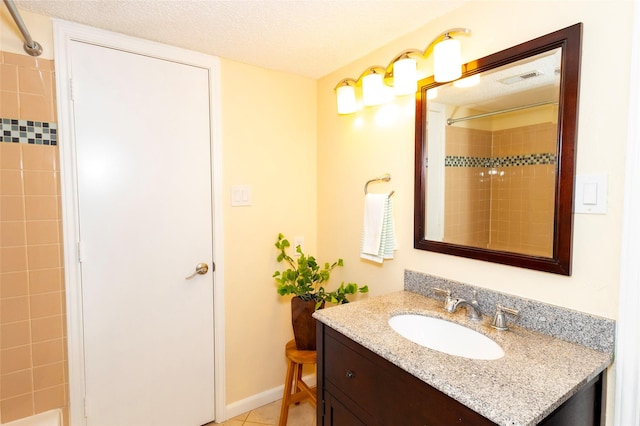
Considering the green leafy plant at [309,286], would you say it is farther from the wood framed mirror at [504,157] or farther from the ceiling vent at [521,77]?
the ceiling vent at [521,77]

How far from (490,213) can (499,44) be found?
661 millimetres

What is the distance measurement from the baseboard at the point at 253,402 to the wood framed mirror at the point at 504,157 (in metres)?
1.47

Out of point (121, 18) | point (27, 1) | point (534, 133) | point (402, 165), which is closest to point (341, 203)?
point (402, 165)

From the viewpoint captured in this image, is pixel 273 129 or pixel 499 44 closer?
pixel 499 44

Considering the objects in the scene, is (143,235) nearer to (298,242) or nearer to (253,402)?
(298,242)

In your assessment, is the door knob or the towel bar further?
the door knob

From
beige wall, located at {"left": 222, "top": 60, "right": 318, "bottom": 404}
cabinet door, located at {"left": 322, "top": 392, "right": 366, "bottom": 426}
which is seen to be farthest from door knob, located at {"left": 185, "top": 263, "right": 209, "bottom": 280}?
cabinet door, located at {"left": 322, "top": 392, "right": 366, "bottom": 426}

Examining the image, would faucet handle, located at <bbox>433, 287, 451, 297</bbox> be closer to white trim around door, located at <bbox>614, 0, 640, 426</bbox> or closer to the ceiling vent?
white trim around door, located at <bbox>614, 0, 640, 426</bbox>

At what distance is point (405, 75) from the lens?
1530mm

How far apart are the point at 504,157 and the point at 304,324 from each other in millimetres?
1311

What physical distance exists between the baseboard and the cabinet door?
0.92 meters

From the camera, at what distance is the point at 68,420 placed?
5.38 feet

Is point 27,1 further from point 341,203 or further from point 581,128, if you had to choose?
point 581,128

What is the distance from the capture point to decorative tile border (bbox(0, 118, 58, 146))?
1.46m
